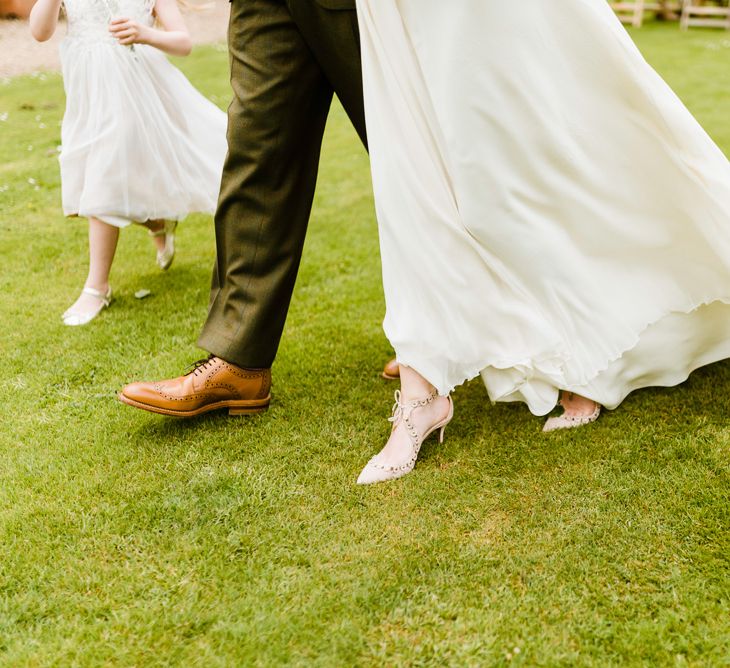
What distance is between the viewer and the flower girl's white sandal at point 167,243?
405 cm

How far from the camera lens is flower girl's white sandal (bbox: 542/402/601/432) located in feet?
8.82

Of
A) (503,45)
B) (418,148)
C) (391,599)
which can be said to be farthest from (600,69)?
(391,599)

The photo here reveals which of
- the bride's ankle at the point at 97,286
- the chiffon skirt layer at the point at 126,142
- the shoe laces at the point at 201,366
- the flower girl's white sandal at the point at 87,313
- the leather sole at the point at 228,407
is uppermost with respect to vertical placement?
the chiffon skirt layer at the point at 126,142

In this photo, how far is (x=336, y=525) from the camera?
2270mm

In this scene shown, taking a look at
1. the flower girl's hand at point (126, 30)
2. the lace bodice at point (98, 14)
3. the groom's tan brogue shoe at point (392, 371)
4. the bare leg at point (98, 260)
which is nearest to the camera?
the groom's tan brogue shoe at point (392, 371)

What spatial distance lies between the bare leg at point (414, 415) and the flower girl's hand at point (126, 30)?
6.01 ft

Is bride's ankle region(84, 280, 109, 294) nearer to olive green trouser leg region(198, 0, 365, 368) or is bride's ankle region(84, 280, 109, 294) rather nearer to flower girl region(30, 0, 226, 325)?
flower girl region(30, 0, 226, 325)

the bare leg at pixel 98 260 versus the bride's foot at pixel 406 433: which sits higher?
the bride's foot at pixel 406 433

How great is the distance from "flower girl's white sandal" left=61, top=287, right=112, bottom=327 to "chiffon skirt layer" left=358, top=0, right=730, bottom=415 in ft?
5.46

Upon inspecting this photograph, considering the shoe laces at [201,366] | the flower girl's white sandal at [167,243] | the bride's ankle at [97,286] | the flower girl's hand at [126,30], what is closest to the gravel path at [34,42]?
the flower girl's white sandal at [167,243]

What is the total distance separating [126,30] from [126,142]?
1.57ft

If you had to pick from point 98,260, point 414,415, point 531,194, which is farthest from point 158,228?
point 531,194

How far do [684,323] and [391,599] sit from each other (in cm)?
135

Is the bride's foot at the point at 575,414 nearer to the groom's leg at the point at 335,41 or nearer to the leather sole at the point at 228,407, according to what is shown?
the leather sole at the point at 228,407
